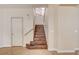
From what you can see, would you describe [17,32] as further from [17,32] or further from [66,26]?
[66,26]

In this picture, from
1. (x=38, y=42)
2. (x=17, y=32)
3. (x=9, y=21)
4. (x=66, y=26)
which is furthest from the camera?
(x=17, y=32)

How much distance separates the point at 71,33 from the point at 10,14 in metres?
3.76

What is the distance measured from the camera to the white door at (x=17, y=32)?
10.0 m

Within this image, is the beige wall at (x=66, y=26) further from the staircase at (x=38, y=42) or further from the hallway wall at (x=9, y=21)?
the hallway wall at (x=9, y=21)

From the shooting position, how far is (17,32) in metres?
10.2

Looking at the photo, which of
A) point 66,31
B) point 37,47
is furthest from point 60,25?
point 37,47

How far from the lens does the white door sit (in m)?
10.0

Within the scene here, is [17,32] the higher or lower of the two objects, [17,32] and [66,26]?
the lower

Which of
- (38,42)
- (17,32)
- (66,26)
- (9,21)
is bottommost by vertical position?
(38,42)

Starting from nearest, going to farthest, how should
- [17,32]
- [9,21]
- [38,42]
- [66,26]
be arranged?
[66,26] → [9,21] → [38,42] → [17,32]

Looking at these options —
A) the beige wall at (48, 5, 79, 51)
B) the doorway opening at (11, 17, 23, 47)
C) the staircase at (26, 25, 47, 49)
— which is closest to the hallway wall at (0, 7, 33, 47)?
the doorway opening at (11, 17, 23, 47)

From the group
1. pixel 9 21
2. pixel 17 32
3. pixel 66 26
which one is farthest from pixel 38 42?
pixel 66 26

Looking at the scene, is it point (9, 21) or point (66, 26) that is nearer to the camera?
point (66, 26)

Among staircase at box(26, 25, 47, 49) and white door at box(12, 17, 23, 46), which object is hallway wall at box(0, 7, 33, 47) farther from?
staircase at box(26, 25, 47, 49)
